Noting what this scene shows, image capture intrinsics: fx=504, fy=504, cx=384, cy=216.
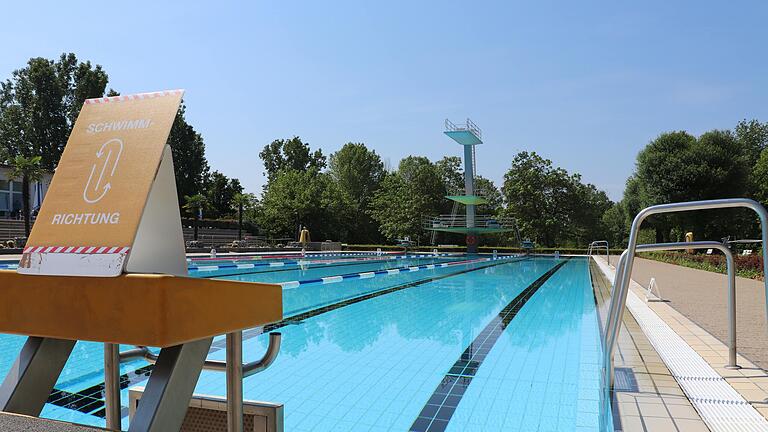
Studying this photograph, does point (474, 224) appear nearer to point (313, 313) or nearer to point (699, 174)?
point (699, 174)

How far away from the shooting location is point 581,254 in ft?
108

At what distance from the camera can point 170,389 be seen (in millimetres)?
1087

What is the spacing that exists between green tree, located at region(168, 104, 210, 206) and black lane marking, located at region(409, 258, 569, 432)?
38146 millimetres

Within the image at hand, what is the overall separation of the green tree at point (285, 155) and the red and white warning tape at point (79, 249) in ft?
170

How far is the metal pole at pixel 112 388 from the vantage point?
141 centimetres

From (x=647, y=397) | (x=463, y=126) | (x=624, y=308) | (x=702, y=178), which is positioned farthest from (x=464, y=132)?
(x=647, y=397)

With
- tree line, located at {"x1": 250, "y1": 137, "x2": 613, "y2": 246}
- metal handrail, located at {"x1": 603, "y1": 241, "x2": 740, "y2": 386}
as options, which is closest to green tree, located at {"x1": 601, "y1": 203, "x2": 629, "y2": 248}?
tree line, located at {"x1": 250, "y1": 137, "x2": 613, "y2": 246}

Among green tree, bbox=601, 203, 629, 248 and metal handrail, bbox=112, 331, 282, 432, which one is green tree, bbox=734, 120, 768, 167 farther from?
metal handrail, bbox=112, 331, 282, 432

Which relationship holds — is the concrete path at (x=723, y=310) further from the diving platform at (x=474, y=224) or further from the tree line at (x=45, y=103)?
the tree line at (x=45, y=103)

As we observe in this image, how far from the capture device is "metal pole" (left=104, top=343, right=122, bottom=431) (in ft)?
4.64

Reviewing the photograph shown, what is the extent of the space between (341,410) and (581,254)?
31.9 m

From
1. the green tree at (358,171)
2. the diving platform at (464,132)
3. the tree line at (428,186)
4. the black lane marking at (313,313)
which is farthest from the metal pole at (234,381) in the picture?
the green tree at (358,171)

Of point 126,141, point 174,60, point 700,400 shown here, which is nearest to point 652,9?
point 174,60

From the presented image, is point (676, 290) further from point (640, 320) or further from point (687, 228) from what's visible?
point (687, 228)
